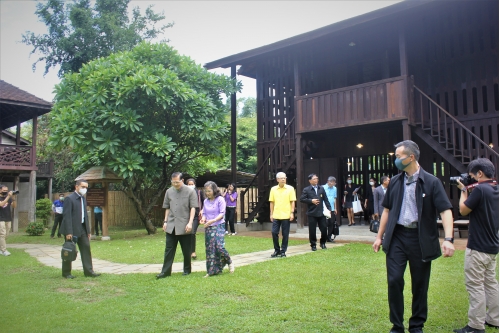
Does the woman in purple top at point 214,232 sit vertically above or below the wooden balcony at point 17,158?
below

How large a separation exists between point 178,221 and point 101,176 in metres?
7.93

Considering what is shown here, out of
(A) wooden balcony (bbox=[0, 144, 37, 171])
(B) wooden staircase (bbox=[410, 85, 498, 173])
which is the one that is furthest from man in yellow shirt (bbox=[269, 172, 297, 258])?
(A) wooden balcony (bbox=[0, 144, 37, 171])

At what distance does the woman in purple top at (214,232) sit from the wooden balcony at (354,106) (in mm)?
6478

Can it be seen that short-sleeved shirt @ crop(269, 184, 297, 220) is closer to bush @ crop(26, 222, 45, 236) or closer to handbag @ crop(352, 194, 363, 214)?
handbag @ crop(352, 194, 363, 214)

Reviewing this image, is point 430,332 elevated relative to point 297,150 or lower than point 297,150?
lower

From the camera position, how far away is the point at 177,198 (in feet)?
23.7

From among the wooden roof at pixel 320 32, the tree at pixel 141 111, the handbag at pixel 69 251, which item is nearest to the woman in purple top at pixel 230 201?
the tree at pixel 141 111

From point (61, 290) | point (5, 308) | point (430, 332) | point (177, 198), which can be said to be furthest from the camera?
point (177, 198)

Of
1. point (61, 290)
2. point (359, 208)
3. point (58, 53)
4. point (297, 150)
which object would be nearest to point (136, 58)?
point (297, 150)

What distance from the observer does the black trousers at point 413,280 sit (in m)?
3.94

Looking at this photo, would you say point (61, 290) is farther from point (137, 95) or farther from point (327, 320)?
point (137, 95)

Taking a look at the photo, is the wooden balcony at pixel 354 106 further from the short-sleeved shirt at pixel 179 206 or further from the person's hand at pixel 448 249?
the person's hand at pixel 448 249

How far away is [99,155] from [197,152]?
3468mm

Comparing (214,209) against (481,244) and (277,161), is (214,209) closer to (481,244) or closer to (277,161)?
(481,244)
